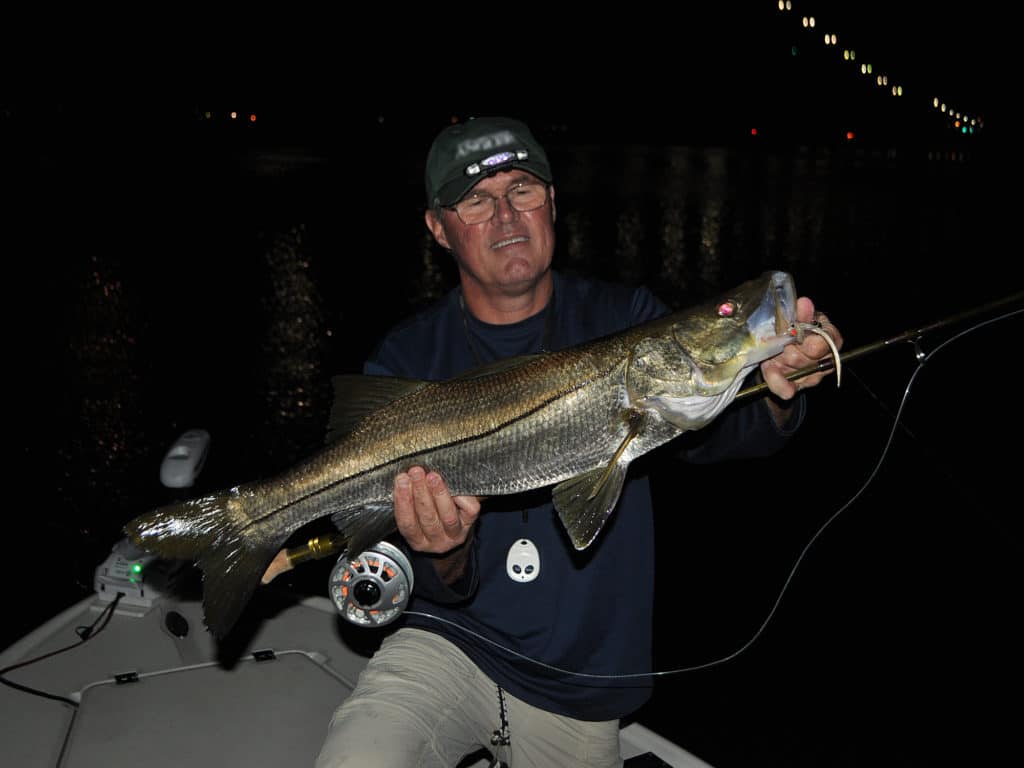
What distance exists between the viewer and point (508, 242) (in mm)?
3598

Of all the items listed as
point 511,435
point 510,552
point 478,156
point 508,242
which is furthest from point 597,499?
point 478,156

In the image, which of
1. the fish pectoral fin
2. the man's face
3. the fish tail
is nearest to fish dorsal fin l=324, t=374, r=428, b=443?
the fish tail

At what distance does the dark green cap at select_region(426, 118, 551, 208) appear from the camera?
145 inches

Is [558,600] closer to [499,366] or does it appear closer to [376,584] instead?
[376,584]

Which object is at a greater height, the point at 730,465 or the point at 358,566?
the point at 358,566

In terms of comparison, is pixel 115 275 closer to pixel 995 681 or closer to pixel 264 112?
pixel 995 681

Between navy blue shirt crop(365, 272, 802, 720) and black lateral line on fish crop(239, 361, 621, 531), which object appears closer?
black lateral line on fish crop(239, 361, 621, 531)

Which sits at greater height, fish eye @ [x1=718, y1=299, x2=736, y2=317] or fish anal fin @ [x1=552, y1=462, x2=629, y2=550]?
fish eye @ [x1=718, y1=299, x2=736, y2=317]

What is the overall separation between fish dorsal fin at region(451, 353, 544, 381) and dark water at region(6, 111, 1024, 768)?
49.3 inches

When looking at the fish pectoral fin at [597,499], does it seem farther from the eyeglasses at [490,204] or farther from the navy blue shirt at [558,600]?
the eyeglasses at [490,204]

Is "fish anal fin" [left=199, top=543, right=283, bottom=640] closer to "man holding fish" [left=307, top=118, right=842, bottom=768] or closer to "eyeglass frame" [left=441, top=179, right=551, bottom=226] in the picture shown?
"man holding fish" [left=307, top=118, right=842, bottom=768]

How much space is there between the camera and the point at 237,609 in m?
3.11

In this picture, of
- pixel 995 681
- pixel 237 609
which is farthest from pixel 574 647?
pixel 995 681

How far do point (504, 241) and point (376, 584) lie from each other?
5.32 feet
